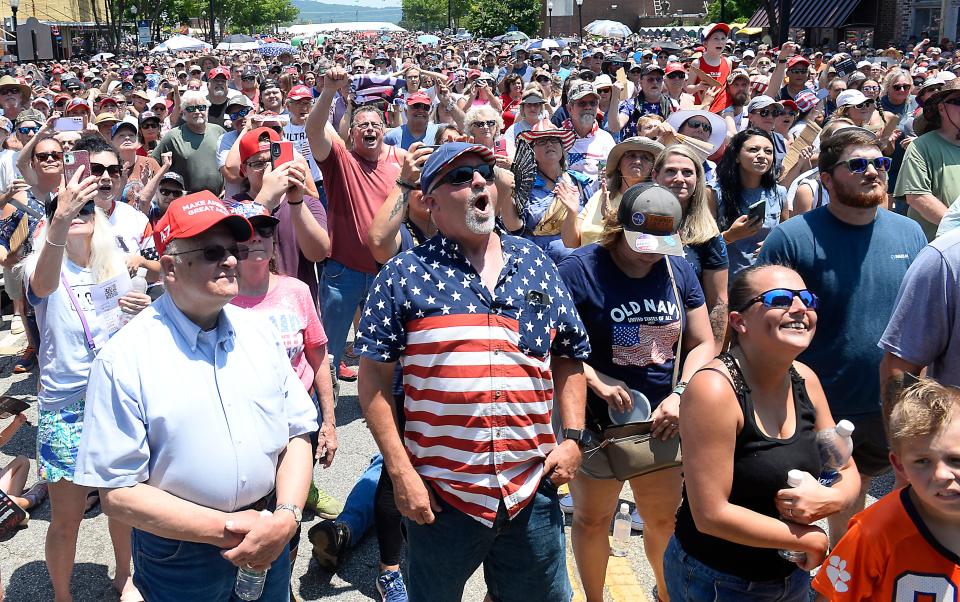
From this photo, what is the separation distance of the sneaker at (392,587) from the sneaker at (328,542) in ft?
1.01

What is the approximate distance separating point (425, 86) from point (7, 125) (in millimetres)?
6361

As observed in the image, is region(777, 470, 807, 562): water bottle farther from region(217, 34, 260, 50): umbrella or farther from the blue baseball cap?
region(217, 34, 260, 50): umbrella

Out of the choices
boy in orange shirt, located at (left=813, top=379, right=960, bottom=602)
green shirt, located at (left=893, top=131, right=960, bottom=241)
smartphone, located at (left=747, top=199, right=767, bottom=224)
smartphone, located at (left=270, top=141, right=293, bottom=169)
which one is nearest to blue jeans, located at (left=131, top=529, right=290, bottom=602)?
boy in orange shirt, located at (left=813, top=379, right=960, bottom=602)

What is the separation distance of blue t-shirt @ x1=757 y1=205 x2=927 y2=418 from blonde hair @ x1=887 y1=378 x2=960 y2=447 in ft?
4.59

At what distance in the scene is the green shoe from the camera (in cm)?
465

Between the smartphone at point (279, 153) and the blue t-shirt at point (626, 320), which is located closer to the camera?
the blue t-shirt at point (626, 320)

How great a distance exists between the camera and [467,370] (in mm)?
2811

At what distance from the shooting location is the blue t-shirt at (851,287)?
3.66 meters

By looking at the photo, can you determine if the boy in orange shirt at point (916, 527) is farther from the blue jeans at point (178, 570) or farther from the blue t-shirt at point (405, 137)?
the blue t-shirt at point (405, 137)

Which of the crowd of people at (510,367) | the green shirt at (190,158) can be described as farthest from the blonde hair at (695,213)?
the green shirt at (190,158)

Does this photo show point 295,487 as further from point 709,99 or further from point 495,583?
point 709,99

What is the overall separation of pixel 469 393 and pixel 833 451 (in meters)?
1.11

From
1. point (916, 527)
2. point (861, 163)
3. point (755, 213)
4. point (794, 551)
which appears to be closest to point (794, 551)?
point (794, 551)

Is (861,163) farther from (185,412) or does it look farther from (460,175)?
(185,412)
